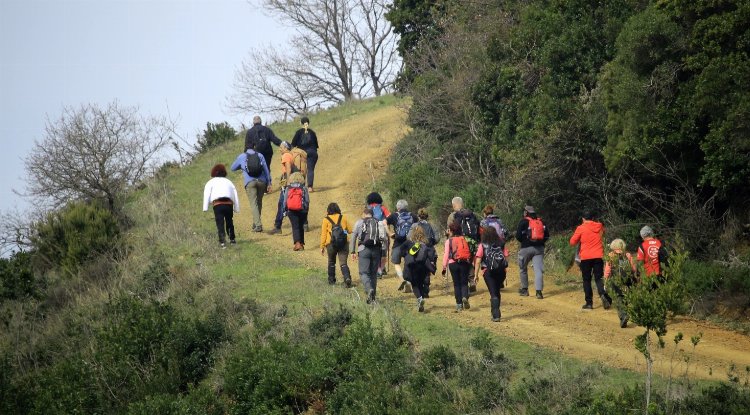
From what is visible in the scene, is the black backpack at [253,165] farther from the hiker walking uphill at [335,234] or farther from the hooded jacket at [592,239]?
the hooded jacket at [592,239]

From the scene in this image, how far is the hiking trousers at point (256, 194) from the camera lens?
25.8m

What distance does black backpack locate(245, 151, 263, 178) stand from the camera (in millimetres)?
25578

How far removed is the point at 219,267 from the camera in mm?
23875

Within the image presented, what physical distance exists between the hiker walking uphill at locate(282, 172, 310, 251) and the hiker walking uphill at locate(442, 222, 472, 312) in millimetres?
5131

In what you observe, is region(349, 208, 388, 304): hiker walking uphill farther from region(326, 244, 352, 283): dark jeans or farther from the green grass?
region(326, 244, 352, 283): dark jeans

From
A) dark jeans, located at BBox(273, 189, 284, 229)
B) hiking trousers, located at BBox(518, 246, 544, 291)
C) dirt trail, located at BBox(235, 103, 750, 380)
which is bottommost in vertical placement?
dirt trail, located at BBox(235, 103, 750, 380)

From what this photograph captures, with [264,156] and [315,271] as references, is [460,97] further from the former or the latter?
[315,271]

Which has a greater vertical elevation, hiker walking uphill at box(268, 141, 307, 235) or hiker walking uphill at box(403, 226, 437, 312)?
hiker walking uphill at box(268, 141, 307, 235)

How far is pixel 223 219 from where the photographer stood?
2500 cm

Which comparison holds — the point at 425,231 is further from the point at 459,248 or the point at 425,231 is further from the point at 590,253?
the point at 590,253

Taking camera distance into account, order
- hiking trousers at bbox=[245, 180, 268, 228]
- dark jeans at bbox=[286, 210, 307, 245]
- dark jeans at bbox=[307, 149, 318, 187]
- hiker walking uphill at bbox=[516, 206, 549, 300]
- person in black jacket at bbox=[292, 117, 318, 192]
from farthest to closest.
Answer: dark jeans at bbox=[307, 149, 318, 187] < person in black jacket at bbox=[292, 117, 318, 192] < hiking trousers at bbox=[245, 180, 268, 228] < dark jeans at bbox=[286, 210, 307, 245] < hiker walking uphill at bbox=[516, 206, 549, 300]

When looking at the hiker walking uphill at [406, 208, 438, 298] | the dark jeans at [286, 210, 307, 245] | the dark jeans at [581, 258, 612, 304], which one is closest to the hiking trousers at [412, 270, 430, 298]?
the hiker walking uphill at [406, 208, 438, 298]

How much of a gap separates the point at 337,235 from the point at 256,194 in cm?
614

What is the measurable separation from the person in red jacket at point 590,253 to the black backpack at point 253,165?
28.5 ft
